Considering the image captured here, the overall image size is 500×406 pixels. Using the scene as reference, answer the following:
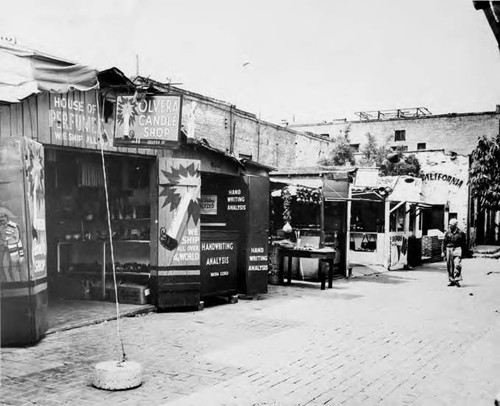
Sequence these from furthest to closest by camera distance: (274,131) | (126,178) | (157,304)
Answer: (274,131) < (126,178) < (157,304)

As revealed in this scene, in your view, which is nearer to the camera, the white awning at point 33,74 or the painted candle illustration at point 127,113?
the white awning at point 33,74

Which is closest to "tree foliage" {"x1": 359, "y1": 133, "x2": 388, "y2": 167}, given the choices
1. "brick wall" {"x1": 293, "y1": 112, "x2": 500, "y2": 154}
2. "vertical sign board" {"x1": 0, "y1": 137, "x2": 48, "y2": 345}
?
"brick wall" {"x1": 293, "y1": 112, "x2": 500, "y2": 154}

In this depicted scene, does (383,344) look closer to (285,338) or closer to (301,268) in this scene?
(285,338)

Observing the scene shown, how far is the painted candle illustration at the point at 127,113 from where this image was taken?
9562 mm

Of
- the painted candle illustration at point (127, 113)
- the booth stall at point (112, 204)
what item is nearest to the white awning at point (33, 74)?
the booth stall at point (112, 204)

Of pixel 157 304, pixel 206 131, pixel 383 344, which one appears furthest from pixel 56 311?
pixel 206 131

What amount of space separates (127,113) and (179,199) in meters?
1.98

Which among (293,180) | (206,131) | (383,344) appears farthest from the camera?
(206,131)

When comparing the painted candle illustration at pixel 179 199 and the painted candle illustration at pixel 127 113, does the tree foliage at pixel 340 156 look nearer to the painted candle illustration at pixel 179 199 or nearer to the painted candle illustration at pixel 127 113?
the painted candle illustration at pixel 179 199

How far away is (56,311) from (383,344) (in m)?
5.88

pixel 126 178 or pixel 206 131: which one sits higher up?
pixel 206 131

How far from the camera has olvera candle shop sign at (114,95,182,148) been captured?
377 inches

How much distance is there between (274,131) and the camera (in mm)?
29922

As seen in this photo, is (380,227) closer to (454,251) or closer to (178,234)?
(454,251)
